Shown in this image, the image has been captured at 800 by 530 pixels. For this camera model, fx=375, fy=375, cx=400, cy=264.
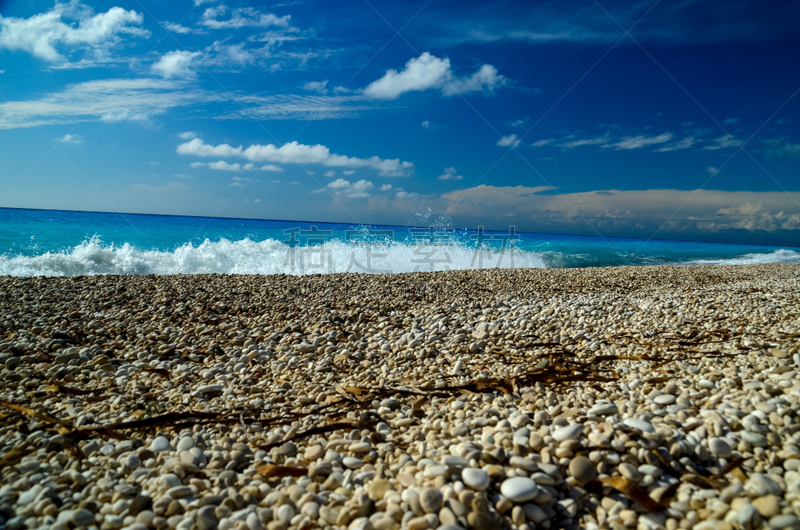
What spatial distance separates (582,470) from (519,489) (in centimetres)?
33

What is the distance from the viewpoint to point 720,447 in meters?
1.70

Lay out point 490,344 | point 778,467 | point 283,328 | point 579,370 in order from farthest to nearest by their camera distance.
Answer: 1. point 283,328
2. point 490,344
3. point 579,370
4. point 778,467

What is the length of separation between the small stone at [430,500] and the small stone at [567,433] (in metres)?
0.68

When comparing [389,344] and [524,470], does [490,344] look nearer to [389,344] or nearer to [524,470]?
[389,344]

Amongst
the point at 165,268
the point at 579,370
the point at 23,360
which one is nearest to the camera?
the point at 579,370

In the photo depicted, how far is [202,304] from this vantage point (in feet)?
17.1

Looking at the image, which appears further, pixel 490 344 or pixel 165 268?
pixel 165 268

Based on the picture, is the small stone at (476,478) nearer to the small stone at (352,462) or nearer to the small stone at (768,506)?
the small stone at (352,462)

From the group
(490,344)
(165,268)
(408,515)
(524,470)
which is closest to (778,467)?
(524,470)

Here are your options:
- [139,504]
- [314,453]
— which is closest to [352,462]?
[314,453]

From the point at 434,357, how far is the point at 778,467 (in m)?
2.20

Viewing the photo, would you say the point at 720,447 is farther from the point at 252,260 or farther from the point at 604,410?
the point at 252,260

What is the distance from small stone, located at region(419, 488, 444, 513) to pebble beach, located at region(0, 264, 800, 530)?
13mm

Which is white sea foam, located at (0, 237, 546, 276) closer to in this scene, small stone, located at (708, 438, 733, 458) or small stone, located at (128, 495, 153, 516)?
small stone, located at (128, 495, 153, 516)
